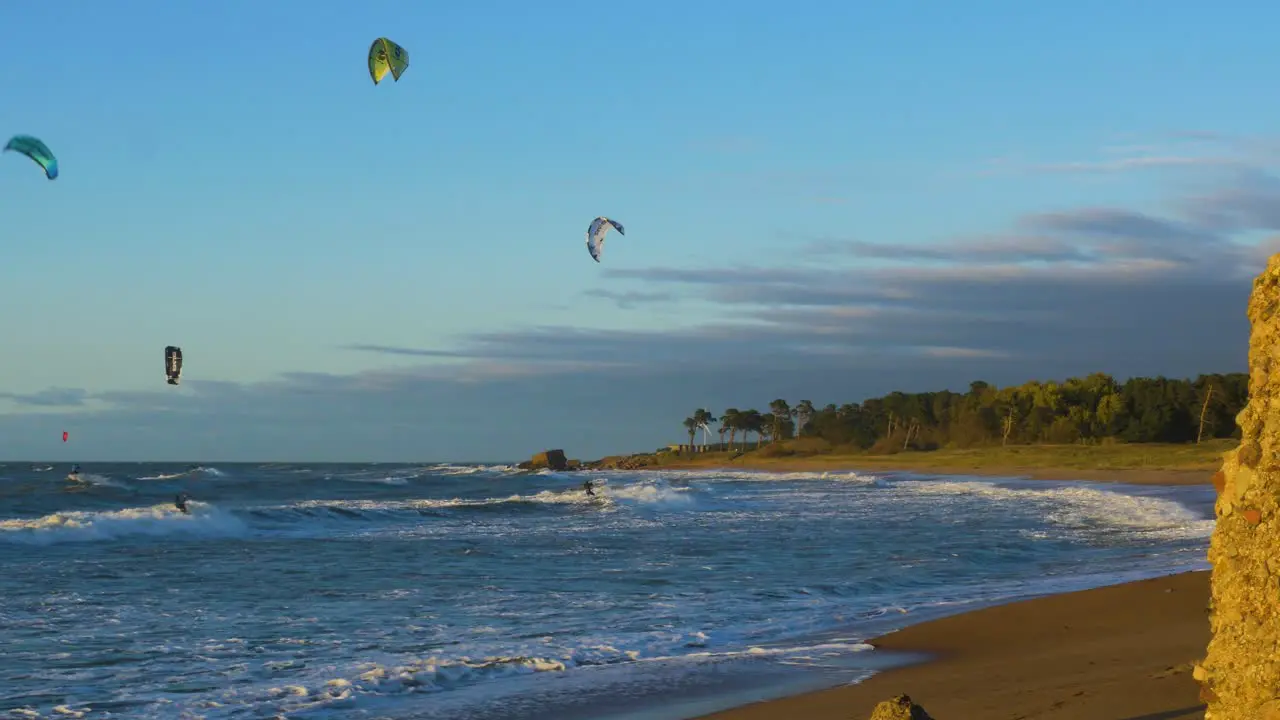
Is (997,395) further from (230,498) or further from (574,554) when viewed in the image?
(574,554)

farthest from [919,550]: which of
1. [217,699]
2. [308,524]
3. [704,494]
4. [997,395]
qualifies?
[997,395]

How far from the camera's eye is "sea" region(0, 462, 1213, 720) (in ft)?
32.4

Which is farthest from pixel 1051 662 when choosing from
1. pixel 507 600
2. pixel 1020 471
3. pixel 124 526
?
pixel 1020 471

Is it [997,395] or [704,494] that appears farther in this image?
[997,395]

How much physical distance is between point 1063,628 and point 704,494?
36.3m

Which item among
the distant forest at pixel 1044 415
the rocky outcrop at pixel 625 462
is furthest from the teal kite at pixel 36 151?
the rocky outcrop at pixel 625 462

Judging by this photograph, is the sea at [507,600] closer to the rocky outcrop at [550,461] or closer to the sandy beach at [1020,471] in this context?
the sandy beach at [1020,471]

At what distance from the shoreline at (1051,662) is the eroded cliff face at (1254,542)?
2.60 meters

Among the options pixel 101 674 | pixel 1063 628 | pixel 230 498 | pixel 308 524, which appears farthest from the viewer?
pixel 230 498

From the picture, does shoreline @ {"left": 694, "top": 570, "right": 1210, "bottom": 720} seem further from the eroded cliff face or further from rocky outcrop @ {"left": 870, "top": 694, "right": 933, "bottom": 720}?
rocky outcrop @ {"left": 870, "top": 694, "right": 933, "bottom": 720}

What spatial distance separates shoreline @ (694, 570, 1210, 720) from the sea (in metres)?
0.52

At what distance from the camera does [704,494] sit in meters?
48.1

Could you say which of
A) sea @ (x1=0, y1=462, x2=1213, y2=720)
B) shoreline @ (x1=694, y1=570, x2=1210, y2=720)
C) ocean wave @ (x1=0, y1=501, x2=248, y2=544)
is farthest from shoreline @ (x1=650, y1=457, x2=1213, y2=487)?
ocean wave @ (x1=0, y1=501, x2=248, y2=544)

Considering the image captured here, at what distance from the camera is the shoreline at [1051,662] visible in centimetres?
791
